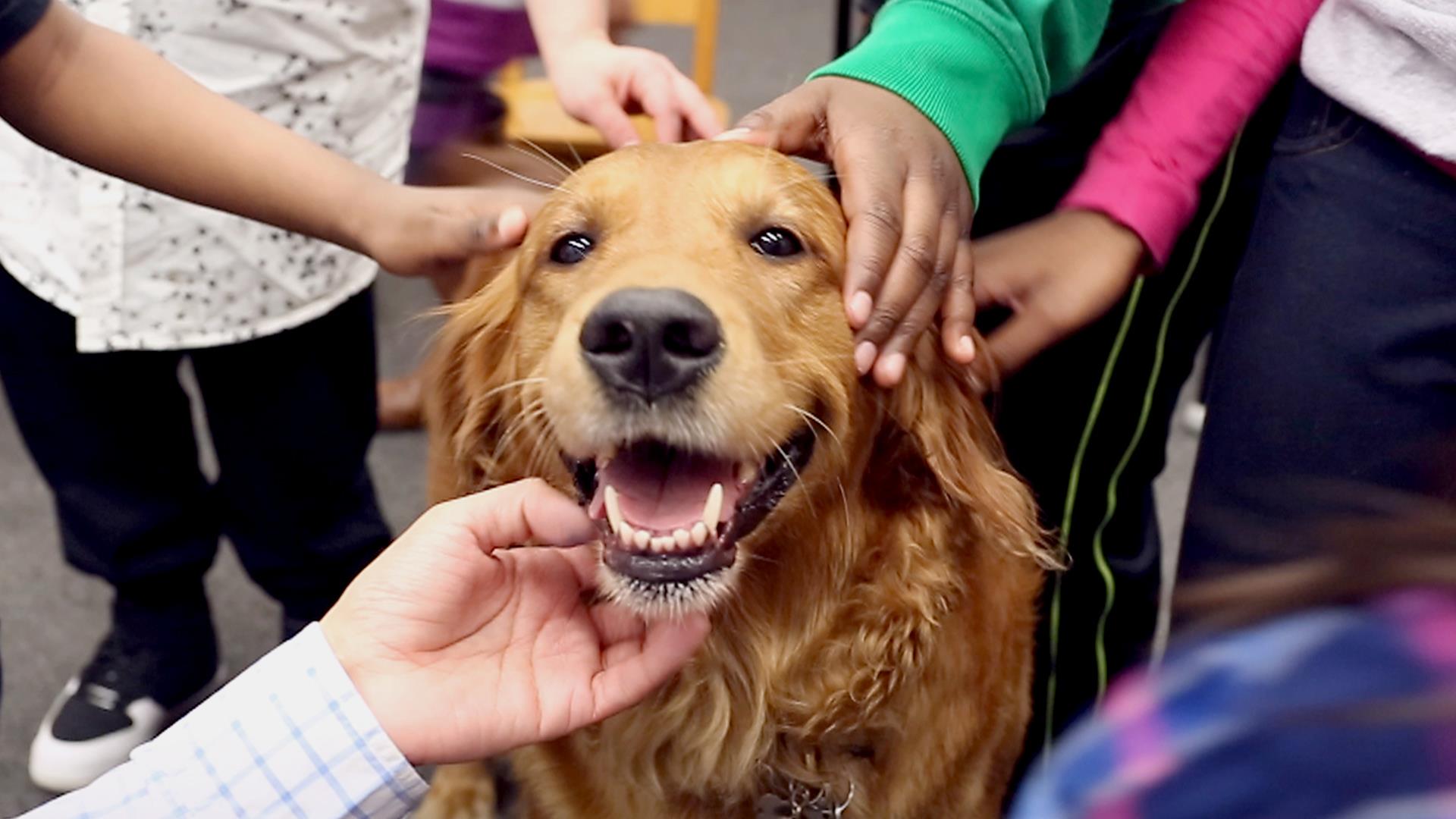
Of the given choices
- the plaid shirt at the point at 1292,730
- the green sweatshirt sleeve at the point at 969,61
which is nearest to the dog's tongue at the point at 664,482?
the green sweatshirt sleeve at the point at 969,61

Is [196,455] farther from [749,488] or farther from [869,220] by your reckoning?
[869,220]

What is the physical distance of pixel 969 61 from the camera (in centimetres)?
108

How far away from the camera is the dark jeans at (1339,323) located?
1042 mm

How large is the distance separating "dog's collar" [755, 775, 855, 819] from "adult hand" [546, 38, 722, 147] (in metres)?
0.67

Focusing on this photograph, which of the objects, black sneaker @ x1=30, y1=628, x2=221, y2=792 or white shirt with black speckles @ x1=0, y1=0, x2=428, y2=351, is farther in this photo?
black sneaker @ x1=30, y1=628, x2=221, y2=792

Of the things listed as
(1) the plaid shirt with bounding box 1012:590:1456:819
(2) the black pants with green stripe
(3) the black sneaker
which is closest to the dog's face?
(2) the black pants with green stripe

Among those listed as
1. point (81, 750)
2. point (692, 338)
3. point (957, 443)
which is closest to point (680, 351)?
point (692, 338)

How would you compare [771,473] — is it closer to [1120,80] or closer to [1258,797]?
[1120,80]

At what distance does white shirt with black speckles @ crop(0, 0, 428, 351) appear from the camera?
139cm

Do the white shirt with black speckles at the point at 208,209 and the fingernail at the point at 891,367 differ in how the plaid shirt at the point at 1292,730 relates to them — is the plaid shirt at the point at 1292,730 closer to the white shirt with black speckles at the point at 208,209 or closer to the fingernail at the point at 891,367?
the fingernail at the point at 891,367

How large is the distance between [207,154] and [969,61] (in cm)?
71

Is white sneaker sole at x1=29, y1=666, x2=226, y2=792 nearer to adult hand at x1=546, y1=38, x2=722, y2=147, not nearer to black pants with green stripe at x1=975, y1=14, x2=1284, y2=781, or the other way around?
adult hand at x1=546, y1=38, x2=722, y2=147

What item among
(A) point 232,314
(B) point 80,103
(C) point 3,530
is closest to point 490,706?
(B) point 80,103

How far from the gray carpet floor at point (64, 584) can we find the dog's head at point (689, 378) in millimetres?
360
